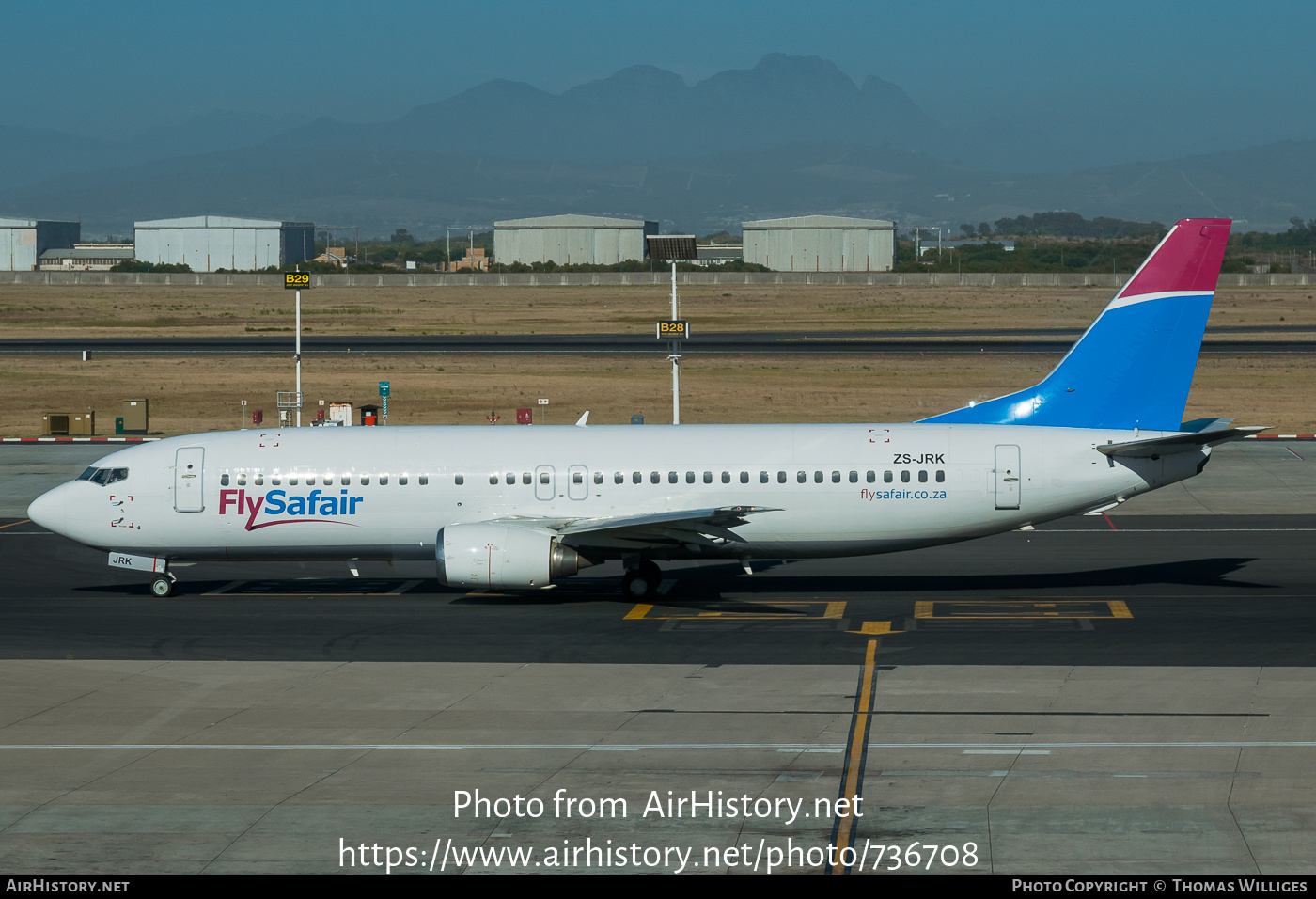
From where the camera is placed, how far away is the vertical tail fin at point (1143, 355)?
32688mm

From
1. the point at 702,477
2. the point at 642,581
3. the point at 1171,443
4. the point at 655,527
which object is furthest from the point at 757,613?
the point at 1171,443

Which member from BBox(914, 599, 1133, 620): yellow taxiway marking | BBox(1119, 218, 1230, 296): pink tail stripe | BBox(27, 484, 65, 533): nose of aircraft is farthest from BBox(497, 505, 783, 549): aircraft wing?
BBox(1119, 218, 1230, 296): pink tail stripe

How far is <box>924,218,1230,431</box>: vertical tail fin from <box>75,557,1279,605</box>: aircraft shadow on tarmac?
4.16 meters

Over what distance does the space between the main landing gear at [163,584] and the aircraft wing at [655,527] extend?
26.9ft

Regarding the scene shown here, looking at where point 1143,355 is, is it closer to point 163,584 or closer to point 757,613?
point 757,613

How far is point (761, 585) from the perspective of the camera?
114ft

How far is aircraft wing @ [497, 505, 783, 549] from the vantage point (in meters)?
30.8

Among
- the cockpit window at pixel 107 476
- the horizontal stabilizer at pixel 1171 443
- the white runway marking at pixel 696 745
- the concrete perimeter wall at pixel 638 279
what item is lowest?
the white runway marking at pixel 696 745

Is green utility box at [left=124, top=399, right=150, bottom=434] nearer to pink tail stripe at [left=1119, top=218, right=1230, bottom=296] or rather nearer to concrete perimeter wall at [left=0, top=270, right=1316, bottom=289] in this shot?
pink tail stripe at [left=1119, top=218, right=1230, bottom=296]

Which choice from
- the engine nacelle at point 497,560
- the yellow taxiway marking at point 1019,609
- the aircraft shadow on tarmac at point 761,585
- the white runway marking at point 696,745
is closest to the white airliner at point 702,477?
the engine nacelle at point 497,560

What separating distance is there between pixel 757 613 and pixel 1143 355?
1074 cm

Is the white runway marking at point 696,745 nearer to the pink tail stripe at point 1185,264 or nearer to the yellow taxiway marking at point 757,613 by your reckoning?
the yellow taxiway marking at point 757,613

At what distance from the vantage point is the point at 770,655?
89.2 feet
